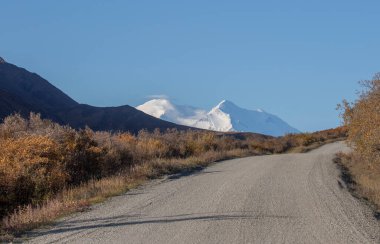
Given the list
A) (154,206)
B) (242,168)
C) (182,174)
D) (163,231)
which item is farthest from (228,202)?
(242,168)

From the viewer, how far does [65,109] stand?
3784 inches

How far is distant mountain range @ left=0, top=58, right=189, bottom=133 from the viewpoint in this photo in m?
87.9

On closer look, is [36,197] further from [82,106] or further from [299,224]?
[82,106]

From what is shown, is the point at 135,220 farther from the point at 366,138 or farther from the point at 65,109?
the point at 65,109

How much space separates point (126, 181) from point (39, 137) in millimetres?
3513

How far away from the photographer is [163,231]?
1035 centimetres

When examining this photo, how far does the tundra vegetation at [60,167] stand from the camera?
537 inches

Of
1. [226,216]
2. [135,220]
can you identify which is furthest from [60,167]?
[226,216]

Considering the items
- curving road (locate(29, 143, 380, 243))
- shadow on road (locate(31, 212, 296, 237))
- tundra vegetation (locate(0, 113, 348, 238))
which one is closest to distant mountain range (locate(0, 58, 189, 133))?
tundra vegetation (locate(0, 113, 348, 238))

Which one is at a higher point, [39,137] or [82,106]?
[82,106]

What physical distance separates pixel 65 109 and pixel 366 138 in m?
79.2

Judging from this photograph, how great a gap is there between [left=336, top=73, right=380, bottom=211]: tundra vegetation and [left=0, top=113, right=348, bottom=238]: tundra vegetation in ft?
23.2

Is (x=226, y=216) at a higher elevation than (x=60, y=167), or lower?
lower

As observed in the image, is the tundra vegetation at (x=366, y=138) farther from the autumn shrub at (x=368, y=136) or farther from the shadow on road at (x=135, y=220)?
the shadow on road at (x=135, y=220)
